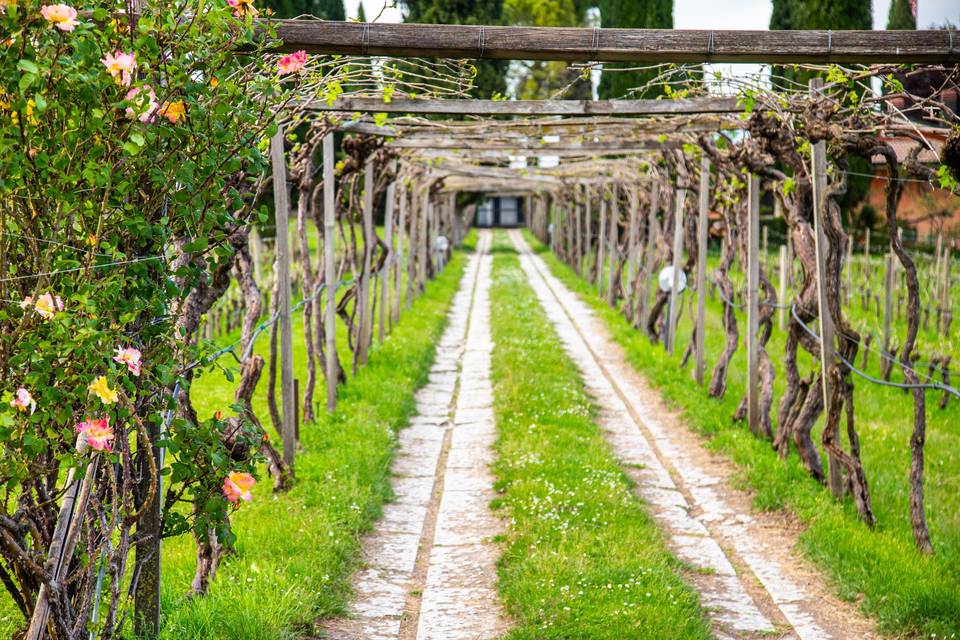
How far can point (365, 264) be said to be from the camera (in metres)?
11.1

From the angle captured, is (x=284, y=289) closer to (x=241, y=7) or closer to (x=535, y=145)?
(x=241, y=7)

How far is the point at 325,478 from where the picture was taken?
21.6 feet

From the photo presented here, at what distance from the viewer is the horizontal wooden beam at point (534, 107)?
6.53 meters

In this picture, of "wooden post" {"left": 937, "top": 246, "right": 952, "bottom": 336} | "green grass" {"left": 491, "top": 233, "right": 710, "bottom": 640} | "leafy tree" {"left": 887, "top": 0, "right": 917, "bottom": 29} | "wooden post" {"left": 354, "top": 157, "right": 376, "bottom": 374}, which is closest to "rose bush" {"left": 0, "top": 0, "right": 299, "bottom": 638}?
"green grass" {"left": 491, "top": 233, "right": 710, "bottom": 640}

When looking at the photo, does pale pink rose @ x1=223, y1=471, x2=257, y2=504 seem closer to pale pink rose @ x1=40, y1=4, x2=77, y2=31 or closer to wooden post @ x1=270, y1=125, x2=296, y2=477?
pale pink rose @ x1=40, y1=4, x2=77, y2=31

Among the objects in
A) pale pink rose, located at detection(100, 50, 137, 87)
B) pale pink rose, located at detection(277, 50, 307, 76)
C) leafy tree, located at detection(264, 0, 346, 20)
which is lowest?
pale pink rose, located at detection(100, 50, 137, 87)

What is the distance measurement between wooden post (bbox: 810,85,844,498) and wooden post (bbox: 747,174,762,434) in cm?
162

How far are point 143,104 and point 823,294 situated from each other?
4907 millimetres

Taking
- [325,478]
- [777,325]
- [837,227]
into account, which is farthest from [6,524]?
[777,325]

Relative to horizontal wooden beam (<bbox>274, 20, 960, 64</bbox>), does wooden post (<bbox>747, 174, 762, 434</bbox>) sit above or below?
below

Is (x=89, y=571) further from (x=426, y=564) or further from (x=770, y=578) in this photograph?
(x=770, y=578)

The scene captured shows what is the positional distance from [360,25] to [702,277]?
22.3ft

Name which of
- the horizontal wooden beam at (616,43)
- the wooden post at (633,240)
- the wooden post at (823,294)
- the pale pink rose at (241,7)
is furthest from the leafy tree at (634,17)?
the pale pink rose at (241,7)

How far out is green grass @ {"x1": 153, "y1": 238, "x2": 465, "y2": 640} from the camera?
14.3 ft
